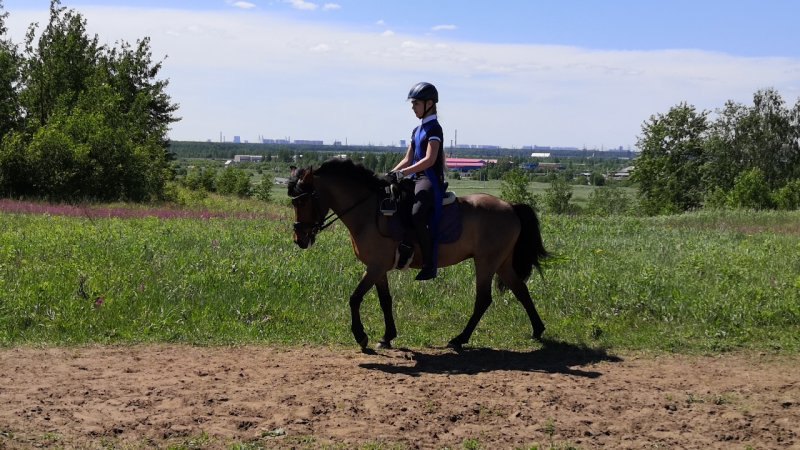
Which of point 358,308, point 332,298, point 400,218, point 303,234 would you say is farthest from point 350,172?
point 332,298

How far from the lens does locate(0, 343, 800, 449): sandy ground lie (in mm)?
6070

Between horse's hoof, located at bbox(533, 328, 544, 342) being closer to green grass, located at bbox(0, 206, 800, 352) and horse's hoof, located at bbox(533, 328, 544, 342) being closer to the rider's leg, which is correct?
green grass, located at bbox(0, 206, 800, 352)

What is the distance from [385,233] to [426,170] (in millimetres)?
874

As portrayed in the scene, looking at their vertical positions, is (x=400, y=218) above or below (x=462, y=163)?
below

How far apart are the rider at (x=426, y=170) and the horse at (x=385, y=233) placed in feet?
0.68

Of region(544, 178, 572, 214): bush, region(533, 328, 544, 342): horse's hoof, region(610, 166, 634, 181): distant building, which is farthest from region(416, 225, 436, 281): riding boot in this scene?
region(610, 166, 634, 181): distant building

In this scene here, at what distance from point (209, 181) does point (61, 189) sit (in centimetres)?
2619

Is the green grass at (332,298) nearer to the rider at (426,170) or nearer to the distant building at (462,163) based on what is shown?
the rider at (426,170)

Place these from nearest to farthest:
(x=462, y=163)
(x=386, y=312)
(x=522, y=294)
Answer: (x=386, y=312) < (x=522, y=294) < (x=462, y=163)

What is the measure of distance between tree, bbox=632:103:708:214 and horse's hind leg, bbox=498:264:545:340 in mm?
68609

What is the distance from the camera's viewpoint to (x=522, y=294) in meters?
9.81

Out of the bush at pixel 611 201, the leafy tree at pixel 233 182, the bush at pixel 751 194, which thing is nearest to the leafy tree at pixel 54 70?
the leafy tree at pixel 233 182

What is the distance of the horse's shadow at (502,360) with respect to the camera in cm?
825

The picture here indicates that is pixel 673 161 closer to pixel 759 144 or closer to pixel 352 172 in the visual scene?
pixel 759 144
